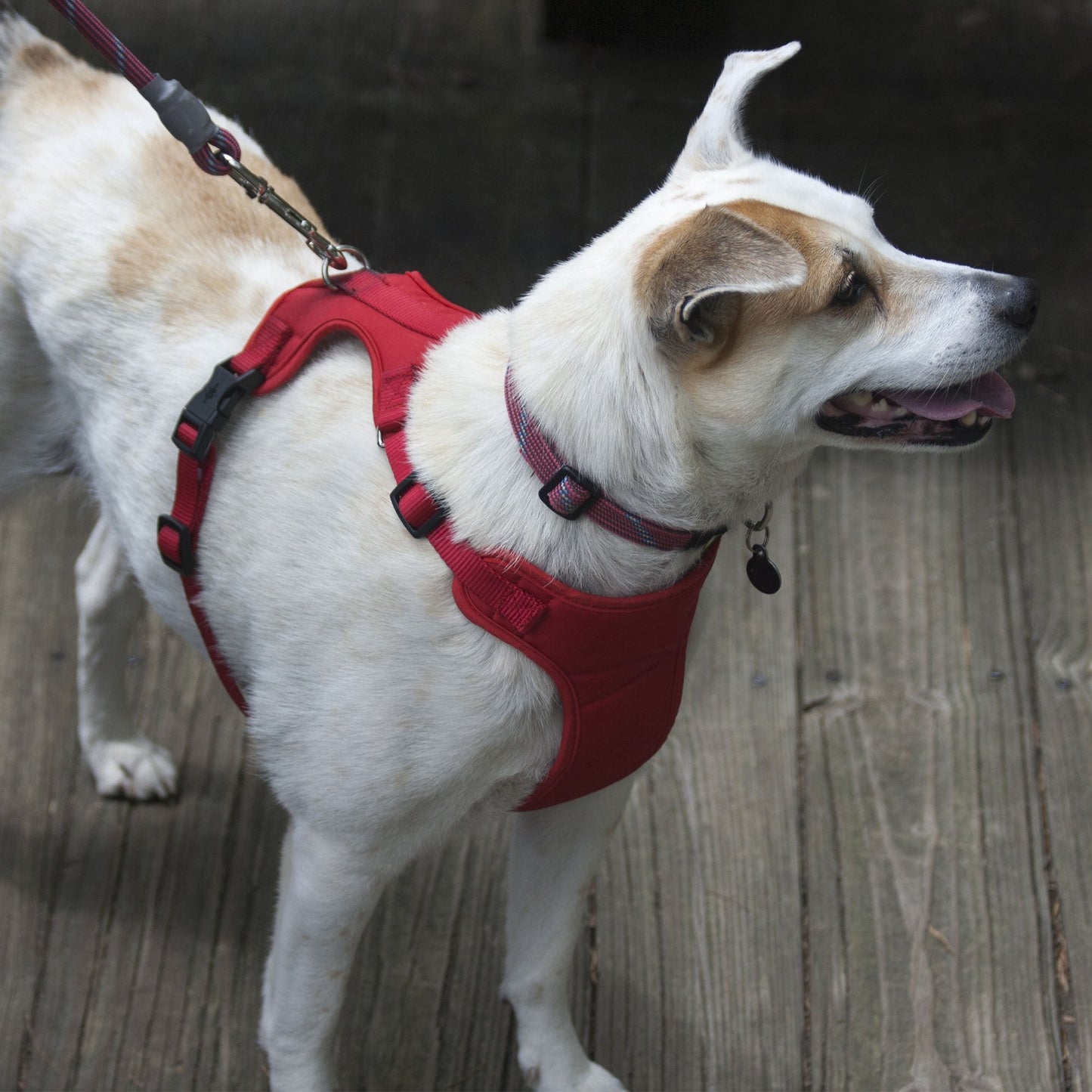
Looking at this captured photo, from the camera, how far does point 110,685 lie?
8.32 feet

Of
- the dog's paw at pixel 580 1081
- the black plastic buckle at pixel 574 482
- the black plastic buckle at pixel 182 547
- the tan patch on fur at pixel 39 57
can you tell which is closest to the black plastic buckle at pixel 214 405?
the black plastic buckle at pixel 182 547

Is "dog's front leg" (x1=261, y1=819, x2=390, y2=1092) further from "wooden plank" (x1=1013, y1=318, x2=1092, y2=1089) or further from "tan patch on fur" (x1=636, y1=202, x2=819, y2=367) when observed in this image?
"wooden plank" (x1=1013, y1=318, x2=1092, y2=1089)

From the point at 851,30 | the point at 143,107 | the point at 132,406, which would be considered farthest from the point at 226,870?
the point at 851,30

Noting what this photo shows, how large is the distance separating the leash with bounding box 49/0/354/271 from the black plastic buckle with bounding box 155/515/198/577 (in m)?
0.44

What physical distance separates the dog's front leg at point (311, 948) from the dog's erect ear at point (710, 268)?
89 cm

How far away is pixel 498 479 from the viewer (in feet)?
5.08

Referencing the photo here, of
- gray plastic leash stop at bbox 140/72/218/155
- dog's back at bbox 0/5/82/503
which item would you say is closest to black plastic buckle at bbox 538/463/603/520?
gray plastic leash stop at bbox 140/72/218/155

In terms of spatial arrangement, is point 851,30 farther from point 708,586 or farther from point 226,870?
point 226,870

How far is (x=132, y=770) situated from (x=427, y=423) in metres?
1.31

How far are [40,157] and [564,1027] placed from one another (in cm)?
173

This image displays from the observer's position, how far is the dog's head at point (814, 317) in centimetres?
140

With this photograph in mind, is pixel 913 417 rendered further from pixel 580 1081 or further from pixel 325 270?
pixel 580 1081

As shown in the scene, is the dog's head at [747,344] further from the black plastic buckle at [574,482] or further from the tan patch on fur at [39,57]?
the tan patch on fur at [39,57]

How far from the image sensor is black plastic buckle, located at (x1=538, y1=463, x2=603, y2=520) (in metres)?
1.50
